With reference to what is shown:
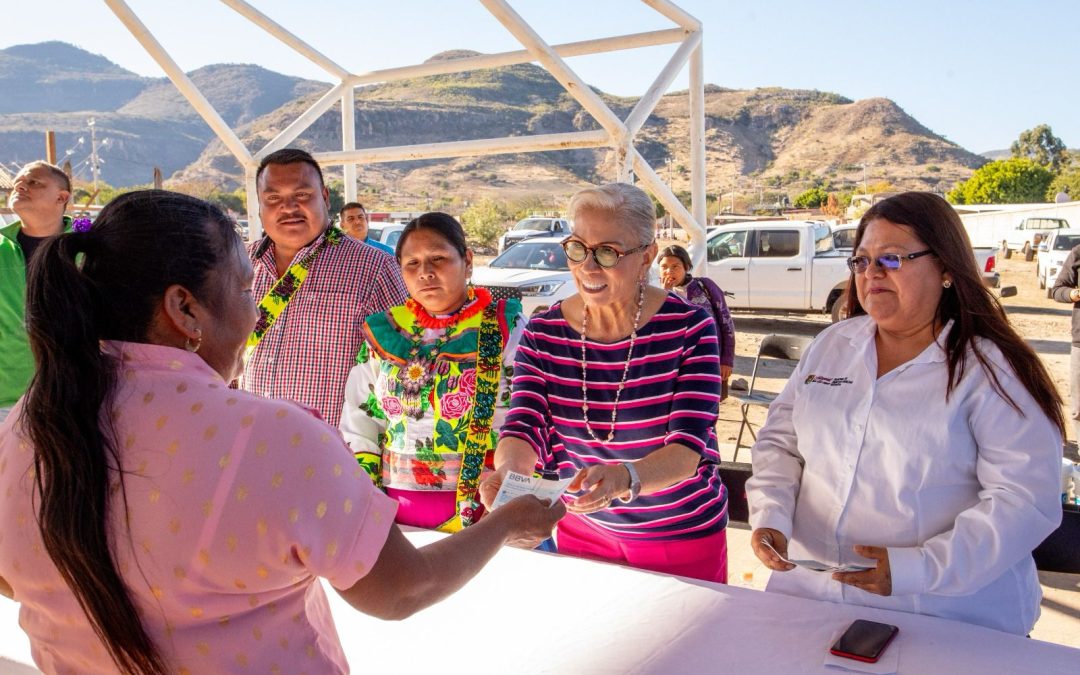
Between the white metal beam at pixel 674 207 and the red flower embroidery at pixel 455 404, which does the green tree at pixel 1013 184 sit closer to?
the white metal beam at pixel 674 207

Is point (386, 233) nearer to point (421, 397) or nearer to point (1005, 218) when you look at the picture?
point (421, 397)

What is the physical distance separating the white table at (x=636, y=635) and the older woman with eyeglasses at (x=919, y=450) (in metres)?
0.14

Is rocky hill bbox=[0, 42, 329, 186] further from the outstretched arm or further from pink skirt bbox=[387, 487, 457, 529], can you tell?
the outstretched arm

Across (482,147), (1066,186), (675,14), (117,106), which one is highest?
(117,106)

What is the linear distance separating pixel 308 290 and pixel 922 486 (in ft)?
7.08

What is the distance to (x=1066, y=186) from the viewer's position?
54812 millimetres

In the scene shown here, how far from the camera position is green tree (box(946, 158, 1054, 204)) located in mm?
57281

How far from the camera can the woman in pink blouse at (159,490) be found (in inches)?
39.3

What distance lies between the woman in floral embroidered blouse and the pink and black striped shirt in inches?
10.1

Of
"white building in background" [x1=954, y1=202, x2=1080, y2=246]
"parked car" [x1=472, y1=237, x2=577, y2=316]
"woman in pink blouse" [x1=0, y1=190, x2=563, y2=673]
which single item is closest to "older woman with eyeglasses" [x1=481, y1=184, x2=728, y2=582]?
"woman in pink blouse" [x1=0, y1=190, x2=563, y2=673]

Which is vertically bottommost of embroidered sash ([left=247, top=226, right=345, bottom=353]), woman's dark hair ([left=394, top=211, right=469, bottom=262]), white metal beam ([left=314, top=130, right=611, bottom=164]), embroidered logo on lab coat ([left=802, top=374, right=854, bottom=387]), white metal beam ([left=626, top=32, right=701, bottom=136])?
embroidered logo on lab coat ([left=802, top=374, right=854, bottom=387])

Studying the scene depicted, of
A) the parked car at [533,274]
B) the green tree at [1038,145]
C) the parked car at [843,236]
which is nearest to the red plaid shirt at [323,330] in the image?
the parked car at [533,274]

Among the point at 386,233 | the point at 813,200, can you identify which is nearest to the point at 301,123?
the point at 386,233

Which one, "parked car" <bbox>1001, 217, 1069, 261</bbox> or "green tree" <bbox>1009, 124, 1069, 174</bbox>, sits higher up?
"green tree" <bbox>1009, 124, 1069, 174</bbox>
